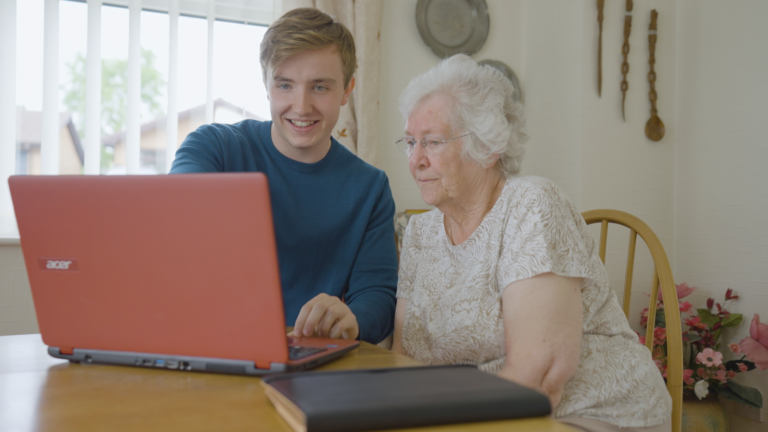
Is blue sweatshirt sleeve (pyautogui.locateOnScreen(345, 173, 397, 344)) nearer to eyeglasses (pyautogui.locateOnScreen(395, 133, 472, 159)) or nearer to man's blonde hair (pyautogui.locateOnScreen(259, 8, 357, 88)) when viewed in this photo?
eyeglasses (pyautogui.locateOnScreen(395, 133, 472, 159))

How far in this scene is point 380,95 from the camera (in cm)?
266

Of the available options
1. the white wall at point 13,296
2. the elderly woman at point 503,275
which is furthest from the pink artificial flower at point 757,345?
the white wall at point 13,296

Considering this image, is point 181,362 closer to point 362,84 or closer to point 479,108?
point 479,108

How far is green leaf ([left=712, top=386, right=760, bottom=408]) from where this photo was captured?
2.09 meters

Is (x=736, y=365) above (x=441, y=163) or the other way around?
the other way around

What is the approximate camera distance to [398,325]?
1288 millimetres

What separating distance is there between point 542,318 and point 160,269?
0.61m

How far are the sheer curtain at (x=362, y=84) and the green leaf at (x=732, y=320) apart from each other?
1576 mm

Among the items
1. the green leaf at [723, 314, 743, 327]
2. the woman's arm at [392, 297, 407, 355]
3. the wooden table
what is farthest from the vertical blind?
the green leaf at [723, 314, 743, 327]

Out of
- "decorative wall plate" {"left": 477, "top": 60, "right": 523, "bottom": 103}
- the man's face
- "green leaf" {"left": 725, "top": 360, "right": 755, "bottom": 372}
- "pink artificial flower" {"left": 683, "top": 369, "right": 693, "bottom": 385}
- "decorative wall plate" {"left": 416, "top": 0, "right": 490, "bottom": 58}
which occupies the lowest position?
"pink artificial flower" {"left": 683, "top": 369, "right": 693, "bottom": 385}

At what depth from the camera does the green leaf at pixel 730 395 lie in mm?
2090

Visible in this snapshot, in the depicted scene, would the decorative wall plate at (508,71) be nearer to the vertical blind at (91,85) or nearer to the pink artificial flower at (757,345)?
the vertical blind at (91,85)

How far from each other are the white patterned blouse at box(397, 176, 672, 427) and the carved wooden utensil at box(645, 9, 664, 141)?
5.75 feet

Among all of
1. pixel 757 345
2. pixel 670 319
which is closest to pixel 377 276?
pixel 670 319
